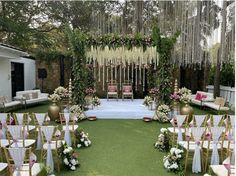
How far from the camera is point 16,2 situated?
41.3 ft

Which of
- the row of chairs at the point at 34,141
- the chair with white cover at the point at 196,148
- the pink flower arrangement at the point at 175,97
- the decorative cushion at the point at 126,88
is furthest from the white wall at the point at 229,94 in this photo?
the row of chairs at the point at 34,141

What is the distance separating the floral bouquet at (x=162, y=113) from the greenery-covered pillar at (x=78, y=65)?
273 centimetres

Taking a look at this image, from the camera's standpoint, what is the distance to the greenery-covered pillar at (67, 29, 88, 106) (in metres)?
8.62

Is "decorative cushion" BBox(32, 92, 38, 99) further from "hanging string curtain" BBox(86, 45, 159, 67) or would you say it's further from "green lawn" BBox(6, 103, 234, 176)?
"green lawn" BBox(6, 103, 234, 176)

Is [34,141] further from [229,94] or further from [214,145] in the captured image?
[229,94]

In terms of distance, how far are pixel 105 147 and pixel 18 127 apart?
2.04m

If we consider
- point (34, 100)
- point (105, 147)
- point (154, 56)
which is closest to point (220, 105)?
point (154, 56)

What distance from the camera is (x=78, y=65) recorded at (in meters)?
8.93

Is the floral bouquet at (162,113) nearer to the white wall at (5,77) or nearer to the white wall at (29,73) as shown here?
the white wall at (5,77)

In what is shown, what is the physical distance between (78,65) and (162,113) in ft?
11.1

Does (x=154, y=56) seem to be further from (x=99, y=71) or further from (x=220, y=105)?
(x=99, y=71)

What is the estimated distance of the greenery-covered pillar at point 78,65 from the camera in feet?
28.3

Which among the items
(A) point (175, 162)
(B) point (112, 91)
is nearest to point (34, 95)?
(B) point (112, 91)

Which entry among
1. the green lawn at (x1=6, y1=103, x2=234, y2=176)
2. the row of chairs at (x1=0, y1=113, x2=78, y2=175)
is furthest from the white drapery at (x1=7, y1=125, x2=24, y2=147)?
the green lawn at (x1=6, y1=103, x2=234, y2=176)
